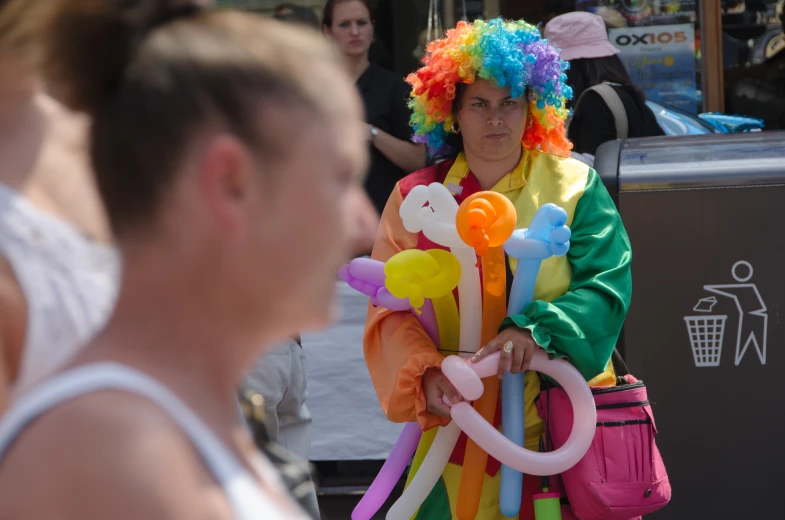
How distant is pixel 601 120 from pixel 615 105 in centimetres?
9

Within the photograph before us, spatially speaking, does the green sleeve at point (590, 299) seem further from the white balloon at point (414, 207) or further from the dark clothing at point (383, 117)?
the dark clothing at point (383, 117)

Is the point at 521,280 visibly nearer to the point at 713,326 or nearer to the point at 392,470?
the point at 392,470

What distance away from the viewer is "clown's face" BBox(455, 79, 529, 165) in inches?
130

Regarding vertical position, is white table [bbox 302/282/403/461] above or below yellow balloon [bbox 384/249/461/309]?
below

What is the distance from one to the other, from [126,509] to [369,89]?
4335 millimetres

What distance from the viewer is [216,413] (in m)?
0.93

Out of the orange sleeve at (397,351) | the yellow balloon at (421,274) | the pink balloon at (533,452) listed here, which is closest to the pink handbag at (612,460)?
the pink balloon at (533,452)

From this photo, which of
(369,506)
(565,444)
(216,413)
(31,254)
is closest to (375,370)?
(369,506)

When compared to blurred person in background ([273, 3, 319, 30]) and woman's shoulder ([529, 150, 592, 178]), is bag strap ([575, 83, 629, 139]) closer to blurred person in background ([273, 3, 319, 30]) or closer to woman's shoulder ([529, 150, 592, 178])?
woman's shoulder ([529, 150, 592, 178])

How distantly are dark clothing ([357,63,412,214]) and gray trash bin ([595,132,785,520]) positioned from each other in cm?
113

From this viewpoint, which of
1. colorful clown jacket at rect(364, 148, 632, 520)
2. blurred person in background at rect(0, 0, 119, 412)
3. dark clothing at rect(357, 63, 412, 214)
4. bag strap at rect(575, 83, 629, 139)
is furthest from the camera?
dark clothing at rect(357, 63, 412, 214)

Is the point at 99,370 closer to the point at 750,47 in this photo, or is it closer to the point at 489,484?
the point at 489,484

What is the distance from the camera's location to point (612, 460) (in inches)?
120

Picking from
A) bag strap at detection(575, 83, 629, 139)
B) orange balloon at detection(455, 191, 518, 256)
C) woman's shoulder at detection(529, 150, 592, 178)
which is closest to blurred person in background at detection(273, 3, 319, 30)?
bag strap at detection(575, 83, 629, 139)
